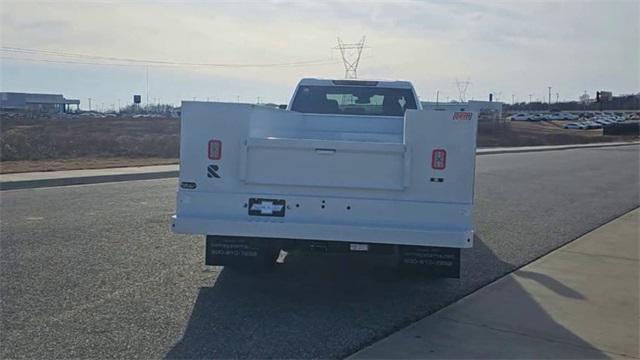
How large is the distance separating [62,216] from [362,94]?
5409mm

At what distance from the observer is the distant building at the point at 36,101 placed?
163 metres

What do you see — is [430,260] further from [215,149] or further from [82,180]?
[82,180]

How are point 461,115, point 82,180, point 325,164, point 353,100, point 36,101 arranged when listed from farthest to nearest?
point 36,101 → point 82,180 → point 353,100 → point 325,164 → point 461,115

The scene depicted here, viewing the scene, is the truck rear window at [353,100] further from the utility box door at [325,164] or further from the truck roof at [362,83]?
the utility box door at [325,164]

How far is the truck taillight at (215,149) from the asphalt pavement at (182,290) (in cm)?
132

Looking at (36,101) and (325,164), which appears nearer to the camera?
(325,164)

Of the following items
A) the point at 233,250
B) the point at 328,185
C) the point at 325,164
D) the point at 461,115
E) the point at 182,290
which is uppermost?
the point at 461,115

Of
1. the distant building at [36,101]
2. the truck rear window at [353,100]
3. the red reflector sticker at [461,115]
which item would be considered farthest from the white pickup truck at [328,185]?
the distant building at [36,101]

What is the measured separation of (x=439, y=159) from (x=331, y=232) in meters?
1.14

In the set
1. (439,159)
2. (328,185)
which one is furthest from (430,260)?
(328,185)

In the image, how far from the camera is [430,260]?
714 cm

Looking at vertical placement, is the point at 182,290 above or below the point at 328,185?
below

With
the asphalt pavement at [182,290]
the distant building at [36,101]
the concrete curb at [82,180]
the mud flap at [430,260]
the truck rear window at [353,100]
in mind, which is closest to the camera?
the asphalt pavement at [182,290]

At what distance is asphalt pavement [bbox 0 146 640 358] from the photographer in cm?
566
